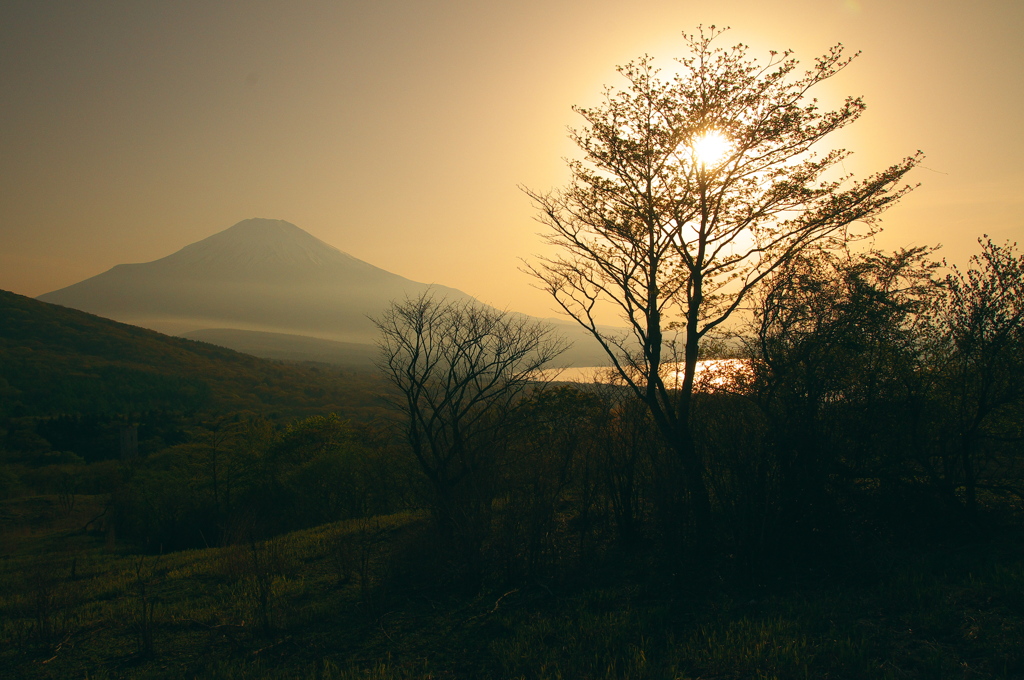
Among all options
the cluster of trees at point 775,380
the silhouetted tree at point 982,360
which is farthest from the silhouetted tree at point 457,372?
the silhouetted tree at point 982,360

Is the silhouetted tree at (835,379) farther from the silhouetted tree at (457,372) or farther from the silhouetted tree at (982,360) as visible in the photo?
the silhouetted tree at (457,372)

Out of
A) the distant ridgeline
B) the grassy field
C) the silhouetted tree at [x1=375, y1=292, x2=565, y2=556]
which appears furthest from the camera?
the distant ridgeline

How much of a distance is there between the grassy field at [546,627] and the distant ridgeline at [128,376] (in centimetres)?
6670

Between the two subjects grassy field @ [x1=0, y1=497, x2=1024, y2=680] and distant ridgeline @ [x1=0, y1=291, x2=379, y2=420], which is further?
distant ridgeline @ [x1=0, y1=291, x2=379, y2=420]

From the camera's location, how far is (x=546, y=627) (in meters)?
7.97

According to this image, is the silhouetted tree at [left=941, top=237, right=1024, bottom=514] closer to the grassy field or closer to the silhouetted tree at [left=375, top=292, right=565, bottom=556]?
the grassy field

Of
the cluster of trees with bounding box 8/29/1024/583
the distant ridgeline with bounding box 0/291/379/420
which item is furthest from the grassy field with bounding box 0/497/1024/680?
the distant ridgeline with bounding box 0/291/379/420

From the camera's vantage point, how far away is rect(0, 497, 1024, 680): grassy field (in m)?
5.96

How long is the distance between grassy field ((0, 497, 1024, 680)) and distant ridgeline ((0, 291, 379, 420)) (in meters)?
66.7

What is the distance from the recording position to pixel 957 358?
9328 millimetres

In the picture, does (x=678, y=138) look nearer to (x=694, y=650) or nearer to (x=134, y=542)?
(x=694, y=650)

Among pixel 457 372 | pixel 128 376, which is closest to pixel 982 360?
pixel 457 372

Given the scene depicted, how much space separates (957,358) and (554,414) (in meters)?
15.6

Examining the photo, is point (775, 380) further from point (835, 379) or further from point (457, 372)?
point (457, 372)
